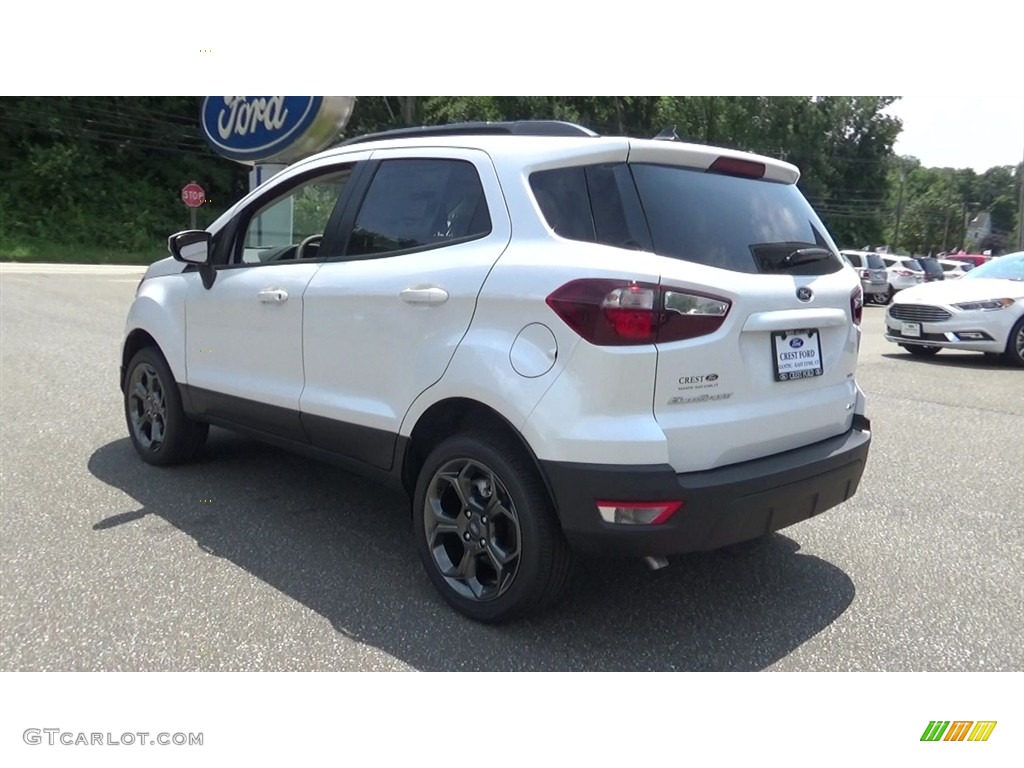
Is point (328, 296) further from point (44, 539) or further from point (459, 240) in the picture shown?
point (44, 539)

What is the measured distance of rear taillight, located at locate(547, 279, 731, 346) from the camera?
9.28 ft

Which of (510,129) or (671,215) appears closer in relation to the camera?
(671,215)

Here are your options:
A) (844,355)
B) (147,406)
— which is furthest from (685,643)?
(147,406)

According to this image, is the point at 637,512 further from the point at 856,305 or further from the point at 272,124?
the point at 272,124

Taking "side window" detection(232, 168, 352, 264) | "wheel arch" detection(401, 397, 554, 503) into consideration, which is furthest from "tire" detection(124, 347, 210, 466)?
"wheel arch" detection(401, 397, 554, 503)

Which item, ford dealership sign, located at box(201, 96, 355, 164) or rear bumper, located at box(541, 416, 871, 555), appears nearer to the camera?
rear bumper, located at box(541, 416, 871, 555)

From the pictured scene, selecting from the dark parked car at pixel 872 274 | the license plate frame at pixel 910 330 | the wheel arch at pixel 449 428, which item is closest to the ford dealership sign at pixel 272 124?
the license plate frame at pixel 910 330

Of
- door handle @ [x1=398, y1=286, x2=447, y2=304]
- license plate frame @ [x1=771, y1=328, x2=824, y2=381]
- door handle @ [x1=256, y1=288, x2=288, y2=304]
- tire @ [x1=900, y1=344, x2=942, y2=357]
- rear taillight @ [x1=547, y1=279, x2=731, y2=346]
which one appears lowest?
tire @ [x1=900, y1=344, x2=942, y2=357]

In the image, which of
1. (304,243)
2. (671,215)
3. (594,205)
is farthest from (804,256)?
(304,243)

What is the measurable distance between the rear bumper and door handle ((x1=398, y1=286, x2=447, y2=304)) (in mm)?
815

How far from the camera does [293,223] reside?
4.73 metres

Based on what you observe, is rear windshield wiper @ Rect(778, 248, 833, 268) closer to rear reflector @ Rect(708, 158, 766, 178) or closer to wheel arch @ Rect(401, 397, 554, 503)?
rear reflector @ Rect(708, 158, 766, 178)

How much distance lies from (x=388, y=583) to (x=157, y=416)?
7.74 feet

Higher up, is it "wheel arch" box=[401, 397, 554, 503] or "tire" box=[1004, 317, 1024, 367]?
"wheel arch" box=[401, 397, 554, 503]
